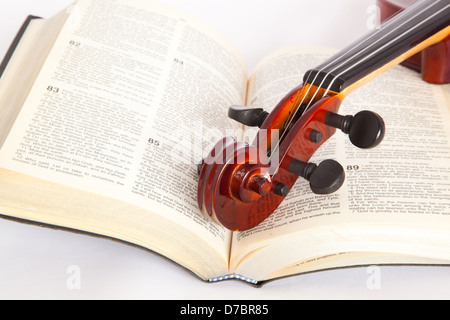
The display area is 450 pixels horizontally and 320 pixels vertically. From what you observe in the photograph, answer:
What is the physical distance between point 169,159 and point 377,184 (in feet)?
1.11

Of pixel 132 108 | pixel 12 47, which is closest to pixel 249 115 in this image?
pixel 132 108

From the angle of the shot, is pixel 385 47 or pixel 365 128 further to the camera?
pixel 385 47

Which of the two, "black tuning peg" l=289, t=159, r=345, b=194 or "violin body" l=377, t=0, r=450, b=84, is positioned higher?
"violin body" l=377, t=0, r=450, b=84

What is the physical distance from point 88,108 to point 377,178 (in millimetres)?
486

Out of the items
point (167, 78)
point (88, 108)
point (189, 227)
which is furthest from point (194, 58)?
point (189, 227)

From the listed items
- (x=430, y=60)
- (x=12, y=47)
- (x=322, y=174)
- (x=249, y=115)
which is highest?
(x=430, y=60)

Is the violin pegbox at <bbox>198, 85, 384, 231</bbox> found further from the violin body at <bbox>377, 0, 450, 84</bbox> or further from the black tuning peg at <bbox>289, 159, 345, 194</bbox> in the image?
the violin body at <bbox>377, 0, 450, 84</bbox>

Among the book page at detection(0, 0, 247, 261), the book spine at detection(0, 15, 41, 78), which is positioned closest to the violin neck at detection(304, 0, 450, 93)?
the book page at detection(0, 0, 247, 261)

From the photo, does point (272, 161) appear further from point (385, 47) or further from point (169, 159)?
point (385, 47)

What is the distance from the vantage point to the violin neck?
3.07 feet

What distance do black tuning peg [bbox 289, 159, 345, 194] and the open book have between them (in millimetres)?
44

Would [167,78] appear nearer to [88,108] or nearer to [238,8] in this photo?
[88,108]

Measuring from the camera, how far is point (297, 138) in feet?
2.87

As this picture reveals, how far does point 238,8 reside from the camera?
1.57 m
